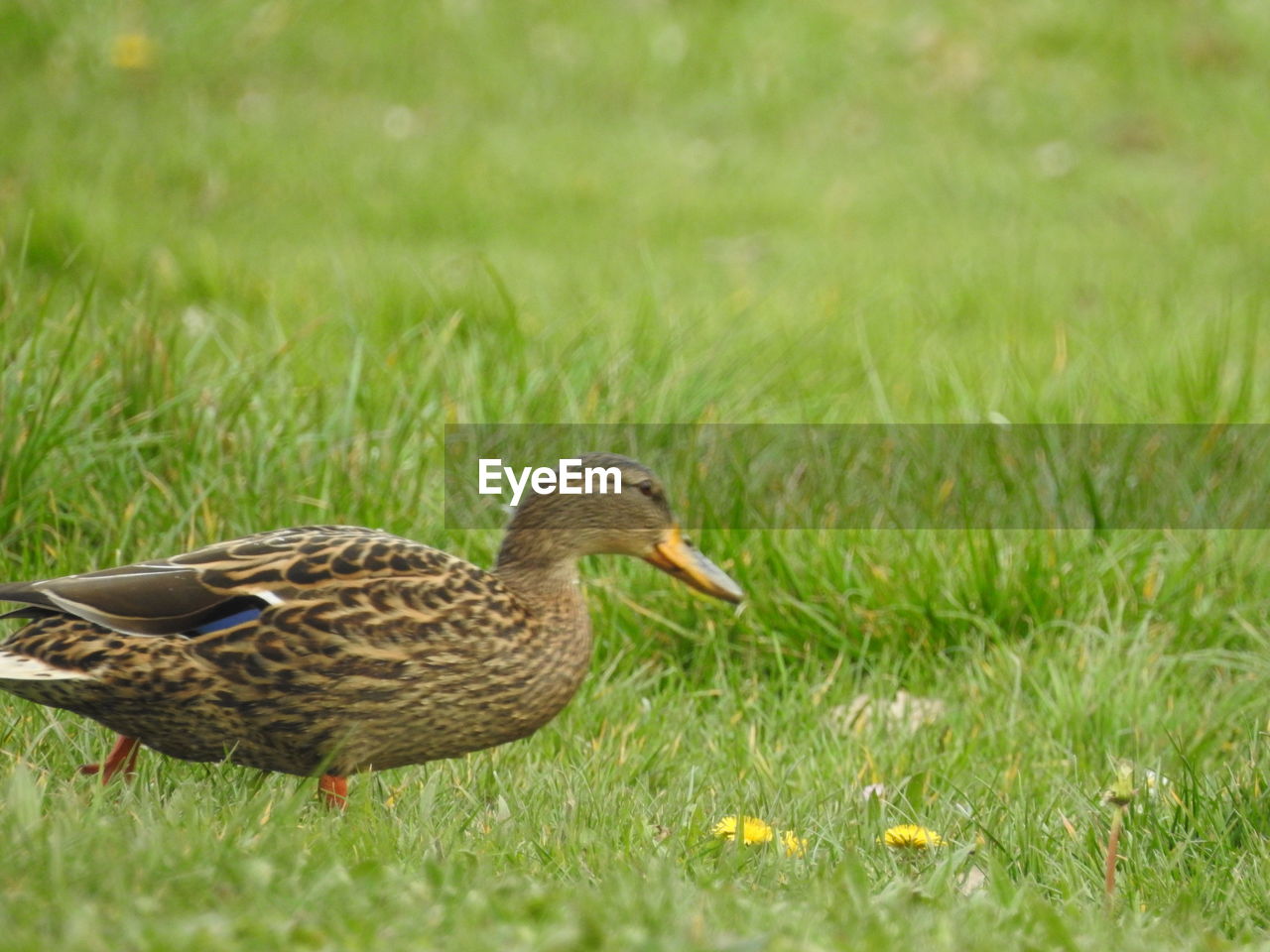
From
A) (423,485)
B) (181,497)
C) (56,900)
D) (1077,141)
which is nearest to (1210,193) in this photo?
(1077,141)

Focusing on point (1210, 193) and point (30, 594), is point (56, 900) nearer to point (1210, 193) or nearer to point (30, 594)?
point (30, 594)

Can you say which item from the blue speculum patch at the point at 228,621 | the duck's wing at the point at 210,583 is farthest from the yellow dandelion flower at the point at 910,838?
the blue speculum patch at the point at 228,621

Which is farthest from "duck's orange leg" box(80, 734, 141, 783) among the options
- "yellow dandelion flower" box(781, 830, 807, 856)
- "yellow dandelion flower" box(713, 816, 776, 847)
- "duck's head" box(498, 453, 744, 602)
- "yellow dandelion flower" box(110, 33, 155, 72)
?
"yellow dandelion flower" box(110, 33, 155, 72)

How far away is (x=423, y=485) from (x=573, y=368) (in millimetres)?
803

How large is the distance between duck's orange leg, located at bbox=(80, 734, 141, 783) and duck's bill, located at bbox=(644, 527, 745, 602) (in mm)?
1248

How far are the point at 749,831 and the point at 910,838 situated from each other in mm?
323

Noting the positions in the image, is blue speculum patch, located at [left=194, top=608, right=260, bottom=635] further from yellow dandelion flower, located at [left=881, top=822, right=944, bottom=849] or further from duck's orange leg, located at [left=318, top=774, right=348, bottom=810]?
yellow dandelion flower, located at [left=881, top=822, right=944, bottom=849]

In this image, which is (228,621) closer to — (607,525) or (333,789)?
(333,789)

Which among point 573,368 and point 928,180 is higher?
point 928,180

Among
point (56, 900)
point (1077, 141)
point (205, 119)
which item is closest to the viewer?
point (56, 900)

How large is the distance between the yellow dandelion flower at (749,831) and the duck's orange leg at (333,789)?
2.46ft

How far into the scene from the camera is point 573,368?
5.24m

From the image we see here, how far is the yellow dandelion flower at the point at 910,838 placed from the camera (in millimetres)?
3076

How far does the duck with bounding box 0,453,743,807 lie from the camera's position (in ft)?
9.87
